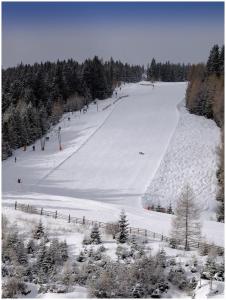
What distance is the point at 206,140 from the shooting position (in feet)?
246

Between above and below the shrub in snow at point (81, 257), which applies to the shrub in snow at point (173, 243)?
above

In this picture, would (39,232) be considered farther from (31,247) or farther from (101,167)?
(101,167)

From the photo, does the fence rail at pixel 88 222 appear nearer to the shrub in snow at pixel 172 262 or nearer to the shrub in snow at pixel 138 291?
the shrub in snow at pixel 172 262

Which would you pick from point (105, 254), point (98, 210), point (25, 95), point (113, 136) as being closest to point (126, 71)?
point (25, 95)

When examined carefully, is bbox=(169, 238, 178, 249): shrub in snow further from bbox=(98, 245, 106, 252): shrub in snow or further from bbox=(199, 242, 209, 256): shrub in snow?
bbox=(98, 245, 106, 252): shrub in snow

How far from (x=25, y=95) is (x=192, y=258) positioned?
73.4 metres

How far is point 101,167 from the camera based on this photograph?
6619 centimetres

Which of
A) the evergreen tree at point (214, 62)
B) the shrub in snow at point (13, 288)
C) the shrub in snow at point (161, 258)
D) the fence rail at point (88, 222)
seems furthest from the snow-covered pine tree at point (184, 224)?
the evergreen tree at point (214, 62)

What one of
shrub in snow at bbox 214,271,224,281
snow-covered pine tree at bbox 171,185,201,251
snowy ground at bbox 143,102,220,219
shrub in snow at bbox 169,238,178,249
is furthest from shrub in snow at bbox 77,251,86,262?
snowy ground at bbox 143,102,220,219

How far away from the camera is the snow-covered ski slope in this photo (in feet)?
134

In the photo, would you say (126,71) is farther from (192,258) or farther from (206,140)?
(192,258)

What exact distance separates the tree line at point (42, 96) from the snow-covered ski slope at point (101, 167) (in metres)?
2.76

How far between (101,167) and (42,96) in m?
40.8

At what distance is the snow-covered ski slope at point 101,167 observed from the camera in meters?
40.9
